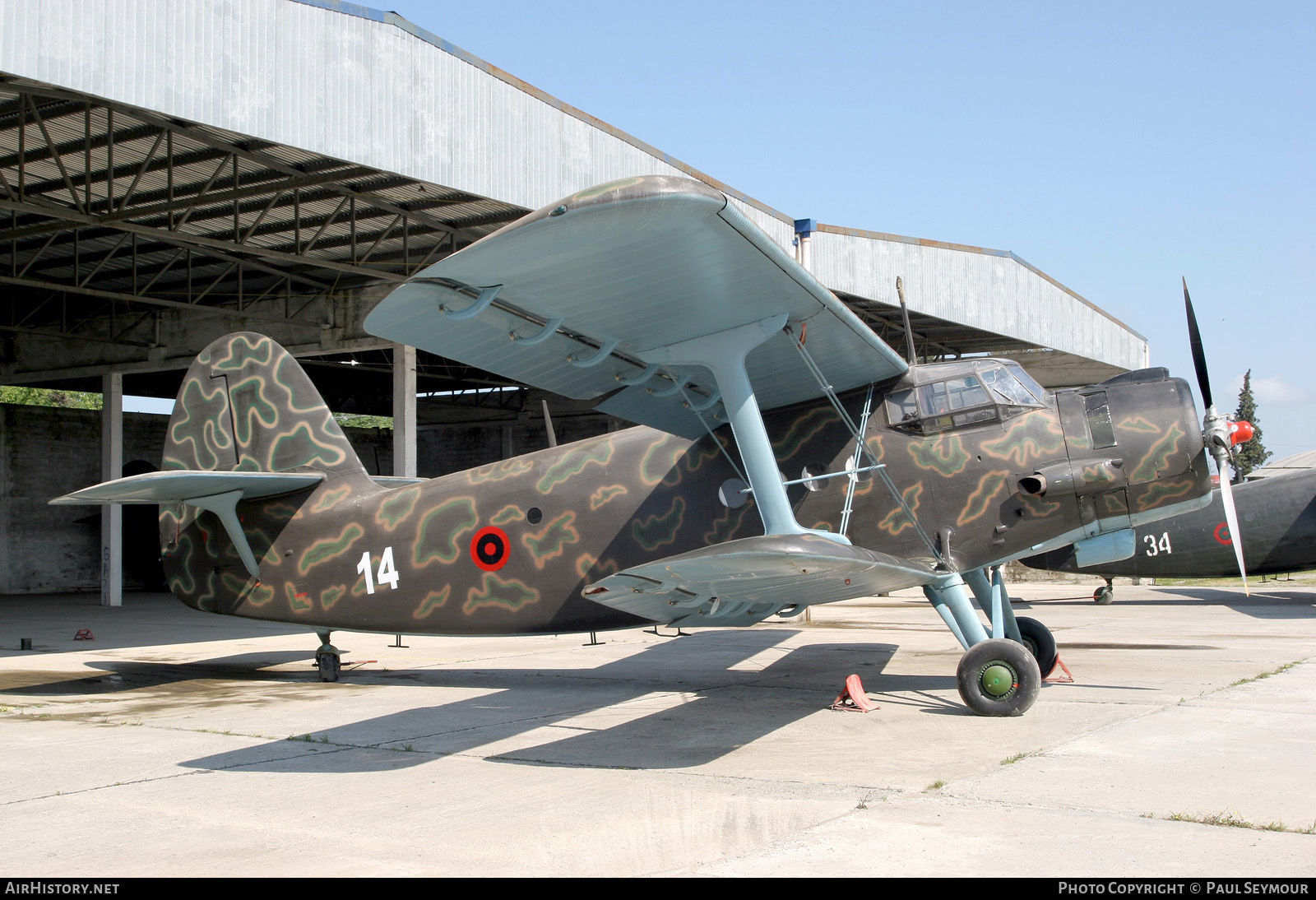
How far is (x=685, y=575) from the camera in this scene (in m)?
5.95

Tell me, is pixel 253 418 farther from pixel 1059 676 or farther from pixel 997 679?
pixel 1059 676

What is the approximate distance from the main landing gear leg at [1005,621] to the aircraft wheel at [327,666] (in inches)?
270

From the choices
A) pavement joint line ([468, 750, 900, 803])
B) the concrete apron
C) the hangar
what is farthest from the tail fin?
pavement joint line ([468, 750, 900, 803])

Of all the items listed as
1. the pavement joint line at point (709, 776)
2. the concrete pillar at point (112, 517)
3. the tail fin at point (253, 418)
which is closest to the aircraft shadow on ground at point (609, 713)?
the pavement joint line at point (709, 776)

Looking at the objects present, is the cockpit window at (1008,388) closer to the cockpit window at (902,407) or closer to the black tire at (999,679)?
the cockpit window at (902,407)

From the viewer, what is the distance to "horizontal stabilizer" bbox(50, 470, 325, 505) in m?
8.99

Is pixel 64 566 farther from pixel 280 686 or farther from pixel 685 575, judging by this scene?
pixel 685 575

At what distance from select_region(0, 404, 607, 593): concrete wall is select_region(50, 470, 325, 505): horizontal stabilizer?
24.8 meters

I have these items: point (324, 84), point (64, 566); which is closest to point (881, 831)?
point (324, 84)

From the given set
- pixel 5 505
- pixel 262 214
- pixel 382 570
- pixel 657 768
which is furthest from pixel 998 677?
pixel 5 505

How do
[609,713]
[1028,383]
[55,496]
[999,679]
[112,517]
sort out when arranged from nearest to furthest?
[999,679] → [1028,383] → [609,713] → [112,517] → [55,496]

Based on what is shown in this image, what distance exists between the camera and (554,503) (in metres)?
9.05

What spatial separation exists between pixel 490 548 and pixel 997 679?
4.60 meters

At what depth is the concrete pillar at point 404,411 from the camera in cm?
2080
